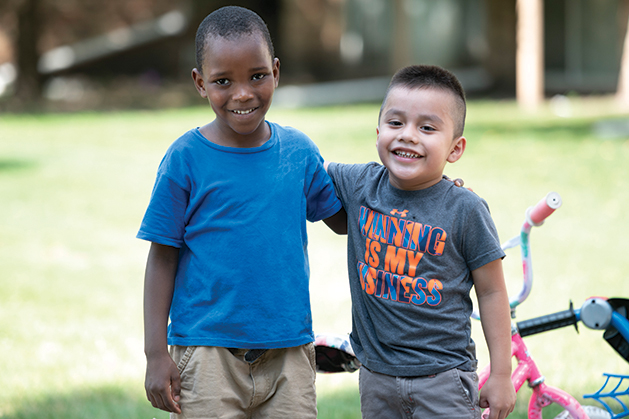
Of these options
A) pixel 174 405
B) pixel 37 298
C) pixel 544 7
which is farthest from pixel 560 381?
pixel 544 7

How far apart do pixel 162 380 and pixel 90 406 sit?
1737mm

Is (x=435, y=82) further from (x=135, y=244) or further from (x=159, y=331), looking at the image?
(x=135, y=244)

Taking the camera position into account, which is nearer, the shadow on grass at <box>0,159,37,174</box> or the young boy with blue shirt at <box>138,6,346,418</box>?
the young boy with blue shirt at <box>138,6,346,418</box>

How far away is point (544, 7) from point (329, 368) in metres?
17.8

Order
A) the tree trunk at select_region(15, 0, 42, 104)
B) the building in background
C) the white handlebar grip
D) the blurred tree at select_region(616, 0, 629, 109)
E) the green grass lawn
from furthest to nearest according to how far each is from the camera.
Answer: the building in background, the tree trunk at select_region(15, 0, 42, 104), the blurred tree at select_region(616, 0, 629, 109), the green grass lawn, the white handlebar grip

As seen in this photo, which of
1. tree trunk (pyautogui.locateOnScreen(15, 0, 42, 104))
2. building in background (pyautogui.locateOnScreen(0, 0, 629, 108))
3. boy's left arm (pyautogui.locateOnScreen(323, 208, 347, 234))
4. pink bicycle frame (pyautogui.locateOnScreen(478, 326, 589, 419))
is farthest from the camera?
building in background (pyautogui.locateOnScreen(0, 0, 629, 108))

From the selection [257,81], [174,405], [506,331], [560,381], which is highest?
[257,81]

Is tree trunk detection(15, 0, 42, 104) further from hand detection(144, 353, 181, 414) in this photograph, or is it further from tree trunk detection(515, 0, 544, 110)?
hand detection(144, 353, 181, 414)

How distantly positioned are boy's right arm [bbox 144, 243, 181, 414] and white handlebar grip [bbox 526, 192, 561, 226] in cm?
120

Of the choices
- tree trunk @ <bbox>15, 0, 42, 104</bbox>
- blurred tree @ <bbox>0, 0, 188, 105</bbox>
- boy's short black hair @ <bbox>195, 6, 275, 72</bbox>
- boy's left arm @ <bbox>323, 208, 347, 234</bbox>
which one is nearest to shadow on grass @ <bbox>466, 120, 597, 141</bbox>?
boy's left arm @ <bbox>323, 208, 347, 234</bbox>

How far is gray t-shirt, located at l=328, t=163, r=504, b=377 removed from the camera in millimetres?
2180

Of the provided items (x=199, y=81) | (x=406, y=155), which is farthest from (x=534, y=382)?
(x=199, y=81)

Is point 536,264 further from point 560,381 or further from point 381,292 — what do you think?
point 381,292

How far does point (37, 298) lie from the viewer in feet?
18.4
